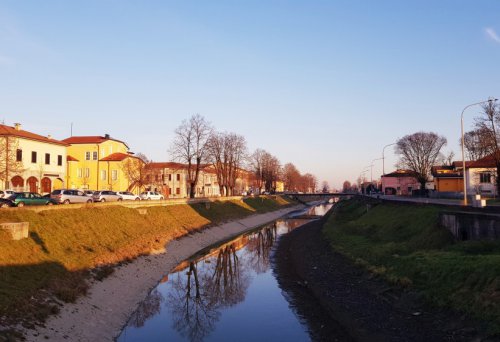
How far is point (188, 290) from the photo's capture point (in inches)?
1065

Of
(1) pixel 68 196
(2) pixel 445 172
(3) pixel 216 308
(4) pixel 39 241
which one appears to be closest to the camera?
(3) pixel 216 308

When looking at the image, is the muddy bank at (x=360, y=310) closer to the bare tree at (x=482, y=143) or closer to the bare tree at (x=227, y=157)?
the bare tree at (x=482, y=143)

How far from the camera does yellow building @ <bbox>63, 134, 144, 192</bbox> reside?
89250mm

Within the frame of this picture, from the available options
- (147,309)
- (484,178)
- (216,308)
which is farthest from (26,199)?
(484,178)

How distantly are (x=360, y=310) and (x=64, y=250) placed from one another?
58.5 ft

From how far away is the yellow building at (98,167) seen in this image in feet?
293

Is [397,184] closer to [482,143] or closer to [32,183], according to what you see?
[482,143]

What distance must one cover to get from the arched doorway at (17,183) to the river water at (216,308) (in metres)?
36.9

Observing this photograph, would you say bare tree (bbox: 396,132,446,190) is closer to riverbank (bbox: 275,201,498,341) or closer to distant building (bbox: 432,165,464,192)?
distant building (bbox: 432,165,464,192)

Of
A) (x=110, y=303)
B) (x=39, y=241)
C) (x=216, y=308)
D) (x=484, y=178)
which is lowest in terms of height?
(x=216, y=308)

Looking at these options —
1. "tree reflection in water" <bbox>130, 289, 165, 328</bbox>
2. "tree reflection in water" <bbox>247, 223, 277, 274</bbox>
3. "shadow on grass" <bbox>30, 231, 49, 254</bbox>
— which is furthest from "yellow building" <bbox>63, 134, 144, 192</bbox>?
"tree reflection in water" <bbox>130, 289, 165, 328</bbox>

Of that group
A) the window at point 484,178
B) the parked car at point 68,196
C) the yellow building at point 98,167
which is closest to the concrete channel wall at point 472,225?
the parked car at point 68,196

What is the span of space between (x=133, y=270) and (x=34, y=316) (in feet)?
40.5

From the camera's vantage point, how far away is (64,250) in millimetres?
25359
